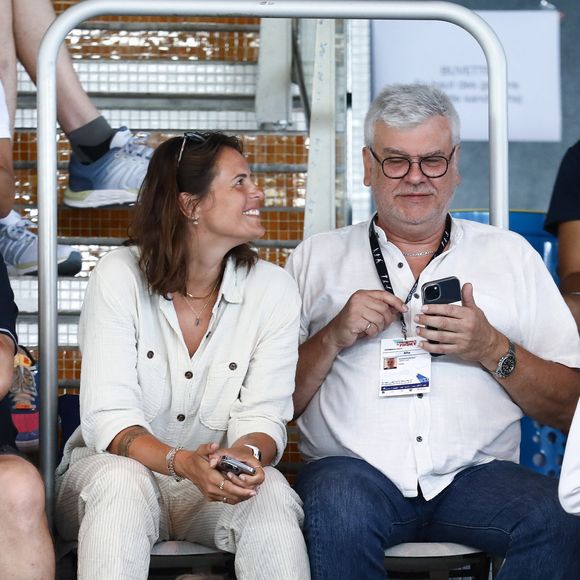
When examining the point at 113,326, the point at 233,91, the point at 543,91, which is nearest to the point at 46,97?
the point at 113,326

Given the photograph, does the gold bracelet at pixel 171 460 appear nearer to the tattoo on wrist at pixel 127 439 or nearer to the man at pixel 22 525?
the tattoo on wrist at pixel 127 439

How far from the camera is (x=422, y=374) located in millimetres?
2584

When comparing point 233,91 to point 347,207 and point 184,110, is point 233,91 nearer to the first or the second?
point 184,110

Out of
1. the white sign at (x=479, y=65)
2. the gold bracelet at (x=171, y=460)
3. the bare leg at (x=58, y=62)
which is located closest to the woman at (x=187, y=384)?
the gold bracelet at (x=171, y=460)

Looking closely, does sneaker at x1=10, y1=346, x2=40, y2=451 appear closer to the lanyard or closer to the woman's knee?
the woman's knee

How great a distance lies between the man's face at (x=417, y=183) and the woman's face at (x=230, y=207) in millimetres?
323

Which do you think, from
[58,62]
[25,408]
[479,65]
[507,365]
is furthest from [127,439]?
[479,65]

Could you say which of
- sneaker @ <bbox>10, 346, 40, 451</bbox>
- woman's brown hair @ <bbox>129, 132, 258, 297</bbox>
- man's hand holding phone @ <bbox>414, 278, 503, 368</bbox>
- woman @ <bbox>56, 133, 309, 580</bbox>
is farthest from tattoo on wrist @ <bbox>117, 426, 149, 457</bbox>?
man's hand holding phone @ <bbox>414, 278, 503, 368</bbox>

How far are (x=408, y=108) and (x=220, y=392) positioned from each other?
803 millimetres

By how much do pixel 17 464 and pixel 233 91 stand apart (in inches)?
90.4

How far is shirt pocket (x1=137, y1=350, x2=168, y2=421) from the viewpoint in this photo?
8.21 ft

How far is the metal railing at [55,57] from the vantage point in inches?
99.8

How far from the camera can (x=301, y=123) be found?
14.2 feet

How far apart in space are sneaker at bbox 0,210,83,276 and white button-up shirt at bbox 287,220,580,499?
762 mm
